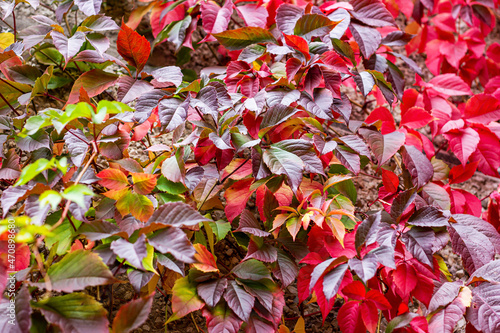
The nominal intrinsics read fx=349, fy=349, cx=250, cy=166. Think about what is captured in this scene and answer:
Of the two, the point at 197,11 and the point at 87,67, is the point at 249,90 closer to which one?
the point at 197,11

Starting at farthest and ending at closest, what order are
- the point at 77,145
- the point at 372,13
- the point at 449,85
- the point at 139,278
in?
1. the point at 449,85
2. the point at 372,13
3. the point at 77,145
4. the point at 139,278

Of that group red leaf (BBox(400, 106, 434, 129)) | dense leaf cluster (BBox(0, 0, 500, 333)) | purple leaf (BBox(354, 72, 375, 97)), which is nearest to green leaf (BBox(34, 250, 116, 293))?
dense leaf cluster (BBox(0, 0, 500, 333))

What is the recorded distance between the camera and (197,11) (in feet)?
3.38

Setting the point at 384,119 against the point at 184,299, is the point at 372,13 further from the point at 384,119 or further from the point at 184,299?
the point at 184,299

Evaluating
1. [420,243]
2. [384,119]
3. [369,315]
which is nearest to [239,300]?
[369,315]

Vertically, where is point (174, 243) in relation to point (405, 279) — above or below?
above

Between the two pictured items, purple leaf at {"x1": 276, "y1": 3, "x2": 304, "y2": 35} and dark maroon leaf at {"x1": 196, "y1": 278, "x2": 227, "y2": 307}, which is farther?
purple leaf at {"x1": 276, "y1": 3, "x2": 304, "y2": 35}

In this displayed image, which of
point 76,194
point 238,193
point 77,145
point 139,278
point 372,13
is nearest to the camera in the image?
point 76,194

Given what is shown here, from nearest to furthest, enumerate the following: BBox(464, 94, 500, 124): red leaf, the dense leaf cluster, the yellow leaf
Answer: the dense leaf cluster < the yellow leaf < BBox(464, 94, 500, 124): red leaf

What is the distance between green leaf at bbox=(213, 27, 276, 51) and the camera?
85 cm

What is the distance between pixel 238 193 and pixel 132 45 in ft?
1.30

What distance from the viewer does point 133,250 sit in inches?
20.6

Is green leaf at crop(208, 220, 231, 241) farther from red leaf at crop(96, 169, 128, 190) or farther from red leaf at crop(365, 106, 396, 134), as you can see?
red leaf at crop(365, 106, 396, 134)

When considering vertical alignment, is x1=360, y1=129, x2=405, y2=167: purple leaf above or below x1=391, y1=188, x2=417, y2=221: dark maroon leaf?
above
